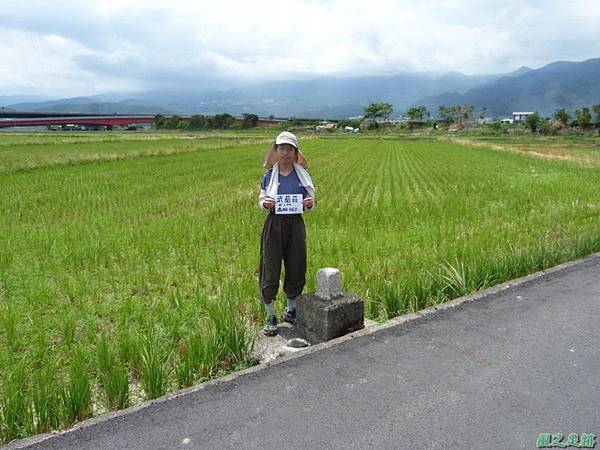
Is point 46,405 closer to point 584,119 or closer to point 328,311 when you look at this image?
point 328,311

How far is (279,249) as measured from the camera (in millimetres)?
3717

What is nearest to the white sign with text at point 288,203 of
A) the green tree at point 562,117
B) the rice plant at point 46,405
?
the rice plant at point 46,405

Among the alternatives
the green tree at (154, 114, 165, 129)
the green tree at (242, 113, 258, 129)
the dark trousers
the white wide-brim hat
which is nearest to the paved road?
the dark trousers

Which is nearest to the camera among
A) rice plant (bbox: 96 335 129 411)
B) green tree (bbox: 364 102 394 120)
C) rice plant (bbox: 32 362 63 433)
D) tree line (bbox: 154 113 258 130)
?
rice plant (bbox: 32 362 63 433)

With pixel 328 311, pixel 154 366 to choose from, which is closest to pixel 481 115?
Result: pixel 328 311

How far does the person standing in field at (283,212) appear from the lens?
139 inches

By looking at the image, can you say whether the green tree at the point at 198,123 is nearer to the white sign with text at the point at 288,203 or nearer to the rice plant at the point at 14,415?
the white sign with text at the point at 288,203

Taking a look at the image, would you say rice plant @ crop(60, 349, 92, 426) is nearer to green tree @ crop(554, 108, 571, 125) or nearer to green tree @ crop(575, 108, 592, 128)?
green tree @ crop(575, 108, 592, 128)

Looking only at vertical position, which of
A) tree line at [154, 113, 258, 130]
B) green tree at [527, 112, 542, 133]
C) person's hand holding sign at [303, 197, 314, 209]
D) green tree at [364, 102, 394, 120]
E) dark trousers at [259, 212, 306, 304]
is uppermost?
green tree at [364, 102, 394, 120]

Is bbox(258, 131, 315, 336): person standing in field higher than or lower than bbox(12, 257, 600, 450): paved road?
higher

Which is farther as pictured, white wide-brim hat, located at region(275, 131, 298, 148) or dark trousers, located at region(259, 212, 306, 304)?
dark trousers, located at region(259, 212, 306, 304)

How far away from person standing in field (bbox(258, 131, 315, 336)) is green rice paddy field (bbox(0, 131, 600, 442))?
45 cm

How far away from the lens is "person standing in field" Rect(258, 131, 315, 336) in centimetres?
354

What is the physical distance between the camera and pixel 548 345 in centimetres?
331
